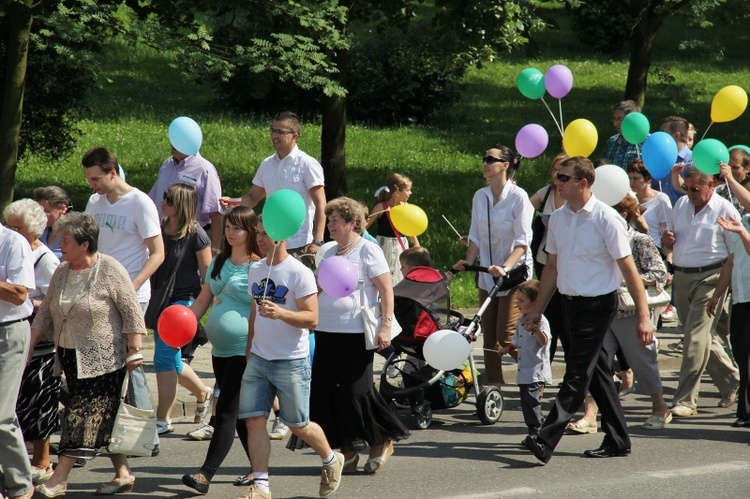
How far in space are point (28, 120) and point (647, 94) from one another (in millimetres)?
21877

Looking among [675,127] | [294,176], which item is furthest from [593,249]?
[675,127]

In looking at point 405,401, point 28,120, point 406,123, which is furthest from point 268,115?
point 405,401

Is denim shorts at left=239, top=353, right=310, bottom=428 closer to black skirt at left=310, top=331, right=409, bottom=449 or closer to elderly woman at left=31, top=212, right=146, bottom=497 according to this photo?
black skirt at left=310, top=331, right=409, bottom=449

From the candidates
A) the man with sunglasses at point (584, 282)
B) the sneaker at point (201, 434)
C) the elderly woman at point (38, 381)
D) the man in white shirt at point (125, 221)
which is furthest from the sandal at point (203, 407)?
the man with sunglasses at point (584, 282)

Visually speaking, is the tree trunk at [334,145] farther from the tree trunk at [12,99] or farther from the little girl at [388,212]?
the little girl at [388,212]

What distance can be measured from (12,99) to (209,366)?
5048 mm

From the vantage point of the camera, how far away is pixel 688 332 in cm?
877

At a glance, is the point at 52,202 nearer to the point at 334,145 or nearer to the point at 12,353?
the point at 12,353

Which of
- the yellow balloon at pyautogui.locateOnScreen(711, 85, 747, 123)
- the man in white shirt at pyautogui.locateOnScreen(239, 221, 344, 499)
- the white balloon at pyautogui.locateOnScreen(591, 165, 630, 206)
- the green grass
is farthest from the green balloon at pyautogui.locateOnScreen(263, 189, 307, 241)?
the green grass

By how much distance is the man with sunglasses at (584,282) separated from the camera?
7121 millimetres

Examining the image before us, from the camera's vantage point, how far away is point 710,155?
845cm

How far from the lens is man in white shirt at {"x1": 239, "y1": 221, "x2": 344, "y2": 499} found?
6203mm

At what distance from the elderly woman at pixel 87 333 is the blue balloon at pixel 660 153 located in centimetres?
510

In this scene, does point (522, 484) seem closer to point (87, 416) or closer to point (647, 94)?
point (87, 416)
